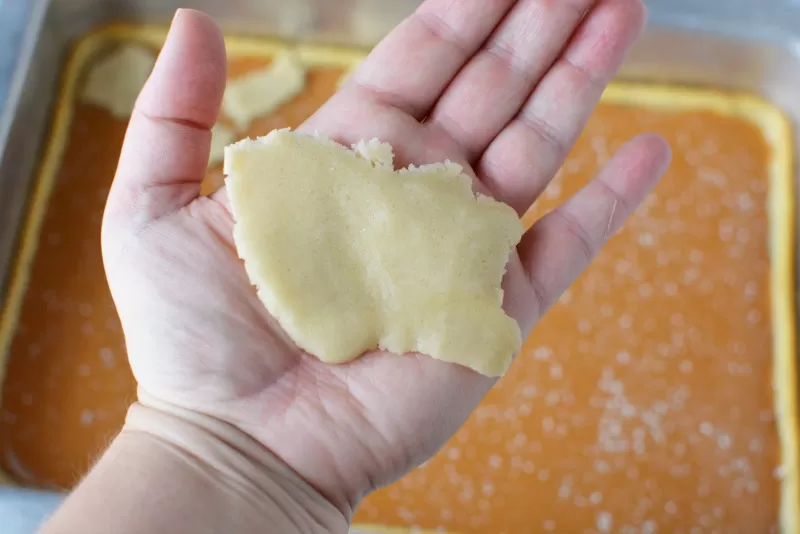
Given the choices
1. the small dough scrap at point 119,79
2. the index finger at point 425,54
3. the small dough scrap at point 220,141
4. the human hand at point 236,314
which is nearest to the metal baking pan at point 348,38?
the small dough scrap at point 119,79

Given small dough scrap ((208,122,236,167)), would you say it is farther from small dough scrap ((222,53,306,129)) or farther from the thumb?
the thumb

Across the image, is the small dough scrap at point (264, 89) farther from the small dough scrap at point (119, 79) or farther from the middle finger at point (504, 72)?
the middle finger at point (504, 72)

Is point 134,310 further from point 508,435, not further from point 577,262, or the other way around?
point 508,435

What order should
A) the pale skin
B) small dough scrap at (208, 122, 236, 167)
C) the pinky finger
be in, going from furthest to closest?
small dough scrap at (208, 122, 236, 167), the pinky finger, the pale skin

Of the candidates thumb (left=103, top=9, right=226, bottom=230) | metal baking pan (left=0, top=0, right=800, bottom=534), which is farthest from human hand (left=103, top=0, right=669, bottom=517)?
metal baking pan (left=0, top=0, right=800, bottom=534)

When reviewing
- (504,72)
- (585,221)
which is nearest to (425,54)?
(504,72)
